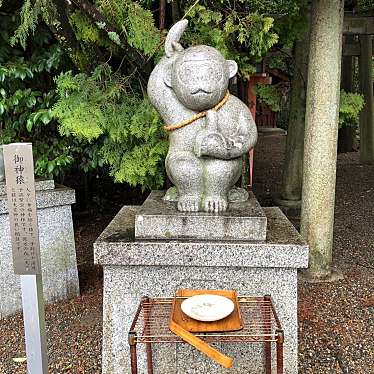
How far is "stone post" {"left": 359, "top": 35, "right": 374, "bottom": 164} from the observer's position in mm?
9641

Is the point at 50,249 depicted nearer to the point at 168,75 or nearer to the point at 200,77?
the point at 168,75

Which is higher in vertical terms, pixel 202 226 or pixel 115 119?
pixel 115 119

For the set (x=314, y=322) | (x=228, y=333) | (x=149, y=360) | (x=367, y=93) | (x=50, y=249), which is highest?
(x=367, y=93)

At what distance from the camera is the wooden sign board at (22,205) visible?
226 centimetres

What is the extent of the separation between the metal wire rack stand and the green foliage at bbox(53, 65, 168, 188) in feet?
5.38

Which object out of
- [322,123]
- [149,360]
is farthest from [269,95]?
[149,360]

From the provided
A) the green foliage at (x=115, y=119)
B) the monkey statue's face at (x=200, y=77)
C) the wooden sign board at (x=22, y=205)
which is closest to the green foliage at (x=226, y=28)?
the green foliage at (x=115, y=119)

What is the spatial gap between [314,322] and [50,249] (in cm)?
237

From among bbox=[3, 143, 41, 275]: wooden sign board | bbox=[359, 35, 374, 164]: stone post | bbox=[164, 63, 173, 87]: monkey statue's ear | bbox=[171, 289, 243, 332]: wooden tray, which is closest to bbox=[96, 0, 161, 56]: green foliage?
bbox=[164, 63, 173, 87]: monkey statue's ear

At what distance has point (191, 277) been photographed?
9.18 feet

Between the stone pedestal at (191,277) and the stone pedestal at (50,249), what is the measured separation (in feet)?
4.68

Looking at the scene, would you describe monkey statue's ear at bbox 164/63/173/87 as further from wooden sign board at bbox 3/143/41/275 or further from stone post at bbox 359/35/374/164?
stone post at bbox 359/35/374/164

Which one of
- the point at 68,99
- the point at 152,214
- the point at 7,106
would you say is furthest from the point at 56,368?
the point at 7,106

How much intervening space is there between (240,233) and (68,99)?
79.7 inches
